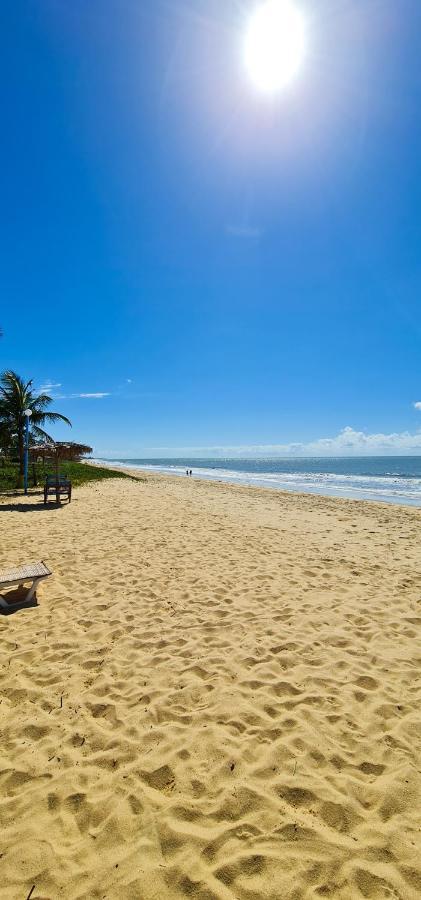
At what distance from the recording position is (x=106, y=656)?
14.2 ft

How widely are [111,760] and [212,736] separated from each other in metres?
0.82

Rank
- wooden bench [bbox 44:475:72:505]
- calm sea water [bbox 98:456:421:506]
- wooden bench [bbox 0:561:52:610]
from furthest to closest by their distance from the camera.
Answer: calm sea water [bbox 98:456:421:506], wooden bench [bbox 44:475:72:505], wooden bench [bbox 0:561:52:610]

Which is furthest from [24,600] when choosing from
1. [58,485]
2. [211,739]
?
[58,485]

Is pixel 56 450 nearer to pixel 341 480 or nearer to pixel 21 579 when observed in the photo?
pixel 21 579

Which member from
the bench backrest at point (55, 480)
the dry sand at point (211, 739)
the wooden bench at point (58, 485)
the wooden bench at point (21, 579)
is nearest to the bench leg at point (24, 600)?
the wooden bench at point (21, 579)

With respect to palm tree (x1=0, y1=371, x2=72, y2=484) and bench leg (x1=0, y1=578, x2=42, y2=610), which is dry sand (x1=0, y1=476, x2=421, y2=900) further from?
palm tree (x1=0, y1=371, x2=72, y2=484)

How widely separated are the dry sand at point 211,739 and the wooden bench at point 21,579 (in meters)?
0.31

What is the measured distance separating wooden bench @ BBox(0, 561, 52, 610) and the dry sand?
12.3 inches

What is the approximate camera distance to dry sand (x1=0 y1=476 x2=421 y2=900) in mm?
2213

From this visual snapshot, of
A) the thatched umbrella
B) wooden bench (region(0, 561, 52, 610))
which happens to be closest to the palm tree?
the thatched umbrella

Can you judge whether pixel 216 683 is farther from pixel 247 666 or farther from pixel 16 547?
pixel 16 547

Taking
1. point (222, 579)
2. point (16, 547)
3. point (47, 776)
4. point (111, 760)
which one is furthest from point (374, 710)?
point (16, 547)

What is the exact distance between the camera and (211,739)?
3.14 meters

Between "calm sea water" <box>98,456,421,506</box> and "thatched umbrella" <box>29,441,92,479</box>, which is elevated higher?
"thatched umbrella" <box>29,441,92,479</box>
